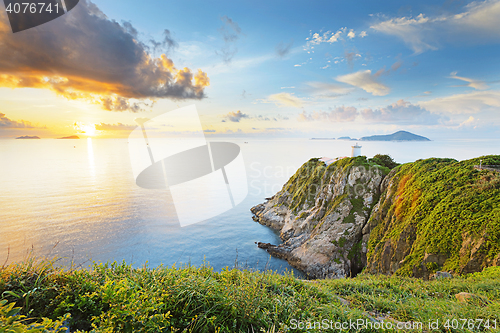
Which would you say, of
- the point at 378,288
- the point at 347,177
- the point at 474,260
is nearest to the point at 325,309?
the point at 378,288

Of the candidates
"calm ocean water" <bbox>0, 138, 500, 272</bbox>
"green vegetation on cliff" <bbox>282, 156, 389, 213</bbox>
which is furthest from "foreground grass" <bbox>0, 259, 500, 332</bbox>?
"green vegetation on cliff" <bbox>282, 156, 389, 213</bbox>

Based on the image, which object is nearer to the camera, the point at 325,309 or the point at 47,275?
the point at 47,275

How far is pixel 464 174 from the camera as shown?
17.6 meters

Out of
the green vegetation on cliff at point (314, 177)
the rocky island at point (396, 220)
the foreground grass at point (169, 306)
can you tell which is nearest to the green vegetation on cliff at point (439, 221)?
the rocky island at point (396, 220)

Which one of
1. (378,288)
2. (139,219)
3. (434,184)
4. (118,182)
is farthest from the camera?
(118,182)

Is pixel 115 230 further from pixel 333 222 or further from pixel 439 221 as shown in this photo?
pixel 439 221

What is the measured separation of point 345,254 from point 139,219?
4706cm

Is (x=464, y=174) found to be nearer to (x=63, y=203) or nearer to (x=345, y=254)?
(x=345, y=254)

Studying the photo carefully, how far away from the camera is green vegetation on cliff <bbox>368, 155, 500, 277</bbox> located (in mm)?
12609

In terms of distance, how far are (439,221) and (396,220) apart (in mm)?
5501

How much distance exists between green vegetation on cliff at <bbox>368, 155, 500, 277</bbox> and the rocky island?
4 centimetres

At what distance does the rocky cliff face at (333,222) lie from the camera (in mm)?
27312

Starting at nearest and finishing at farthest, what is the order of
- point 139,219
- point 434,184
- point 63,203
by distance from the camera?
point 434,184 < point 139,219 < point 63,203

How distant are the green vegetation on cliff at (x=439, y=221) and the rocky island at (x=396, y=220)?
Result: 4 cm
